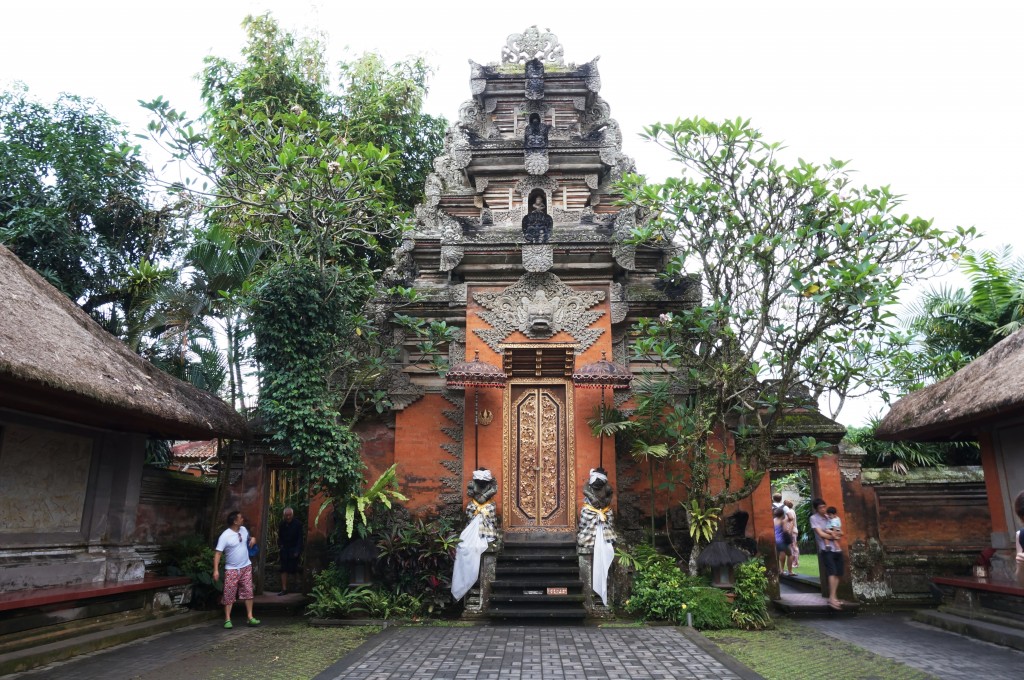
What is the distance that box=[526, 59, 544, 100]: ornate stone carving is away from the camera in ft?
40.1

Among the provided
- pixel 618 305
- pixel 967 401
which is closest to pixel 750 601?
pixel 967 401

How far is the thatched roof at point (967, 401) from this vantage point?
23.8 ft

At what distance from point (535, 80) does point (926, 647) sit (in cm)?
1037

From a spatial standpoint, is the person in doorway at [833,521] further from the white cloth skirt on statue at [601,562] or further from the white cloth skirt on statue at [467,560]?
the white cloth skirt on statue at [467,560]

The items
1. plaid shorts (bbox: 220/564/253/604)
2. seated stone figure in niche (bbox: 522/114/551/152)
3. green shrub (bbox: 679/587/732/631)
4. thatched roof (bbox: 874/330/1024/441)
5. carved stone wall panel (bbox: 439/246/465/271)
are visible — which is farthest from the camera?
seated stone figure in niche (bbox: 522/114/551/152)

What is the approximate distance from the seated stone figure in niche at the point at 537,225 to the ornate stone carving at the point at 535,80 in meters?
2.49

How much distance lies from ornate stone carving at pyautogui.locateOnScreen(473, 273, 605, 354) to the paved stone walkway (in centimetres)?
507

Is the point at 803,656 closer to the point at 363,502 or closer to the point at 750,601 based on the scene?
the point at 750,601

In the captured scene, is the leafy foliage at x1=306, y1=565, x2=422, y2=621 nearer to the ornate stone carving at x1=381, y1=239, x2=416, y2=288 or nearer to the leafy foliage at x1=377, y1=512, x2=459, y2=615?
the leafy foliage at x1=377, y1=512, x2=459, y2=615

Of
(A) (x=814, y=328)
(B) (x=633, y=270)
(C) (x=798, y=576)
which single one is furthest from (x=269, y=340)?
(C) (x=798, y=576)

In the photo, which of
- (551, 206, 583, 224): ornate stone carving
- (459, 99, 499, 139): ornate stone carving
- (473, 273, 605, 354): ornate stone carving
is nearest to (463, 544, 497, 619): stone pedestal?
(473, 273, 605, 354): ornate stone carving

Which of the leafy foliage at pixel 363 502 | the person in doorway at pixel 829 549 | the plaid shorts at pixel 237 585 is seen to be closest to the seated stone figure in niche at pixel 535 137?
the leafy foliage at pixel 363 502

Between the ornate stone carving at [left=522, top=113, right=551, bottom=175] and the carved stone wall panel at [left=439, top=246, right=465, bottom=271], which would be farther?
the ornate stone carving at [left=522, top=113, right=551, bottom=175]

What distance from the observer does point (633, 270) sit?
417 inches
